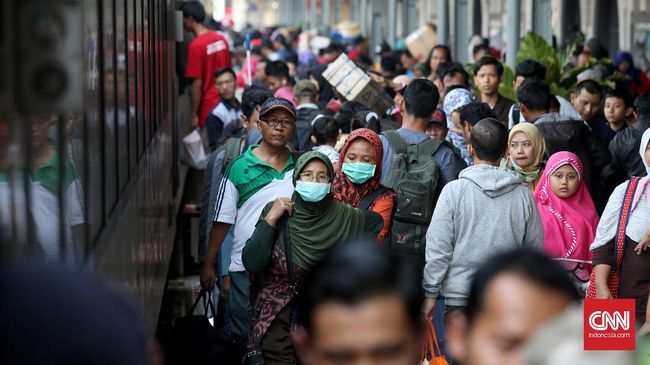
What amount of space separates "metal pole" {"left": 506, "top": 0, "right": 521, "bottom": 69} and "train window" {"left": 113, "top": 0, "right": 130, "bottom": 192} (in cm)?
866

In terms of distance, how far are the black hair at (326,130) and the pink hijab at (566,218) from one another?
2.16m

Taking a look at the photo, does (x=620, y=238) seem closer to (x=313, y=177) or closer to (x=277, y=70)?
(x=313, y=177)

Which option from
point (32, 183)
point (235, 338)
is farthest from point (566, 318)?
point (235, 338)

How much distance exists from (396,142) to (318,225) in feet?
4.73

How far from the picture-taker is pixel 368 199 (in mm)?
7117

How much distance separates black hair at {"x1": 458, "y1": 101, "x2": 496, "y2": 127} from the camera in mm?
8750

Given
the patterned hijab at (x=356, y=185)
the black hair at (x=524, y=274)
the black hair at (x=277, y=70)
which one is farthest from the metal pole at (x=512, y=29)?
the black hair at (x=524, y=274)

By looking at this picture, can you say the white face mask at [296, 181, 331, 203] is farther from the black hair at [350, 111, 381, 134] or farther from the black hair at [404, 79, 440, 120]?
the black hair at [350, 111, 381, 134]

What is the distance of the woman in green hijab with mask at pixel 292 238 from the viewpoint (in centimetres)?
652

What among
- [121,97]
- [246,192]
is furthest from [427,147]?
[121,97]

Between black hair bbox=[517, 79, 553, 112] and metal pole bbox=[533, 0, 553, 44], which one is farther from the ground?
metal pole bbox=[533, 0, 553, 44]

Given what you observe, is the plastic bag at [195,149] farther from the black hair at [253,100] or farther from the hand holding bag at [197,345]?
the hand holding bag at [197,345]

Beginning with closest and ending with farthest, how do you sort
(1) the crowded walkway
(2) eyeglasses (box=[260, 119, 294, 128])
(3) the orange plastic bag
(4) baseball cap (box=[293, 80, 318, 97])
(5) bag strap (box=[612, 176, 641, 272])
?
(1) the crowded walkway, (3) the orange plastic bag, (5) bag strap (box=[612, 176, 641, 272]), (2) eyeglasses (box=[260, 119, 294, 128]), (4) baseball cap (box=[293, 80, 318, 97])

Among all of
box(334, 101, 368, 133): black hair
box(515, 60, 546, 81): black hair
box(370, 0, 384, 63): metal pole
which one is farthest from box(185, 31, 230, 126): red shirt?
box(370, 0, 384, 63): metal pole
